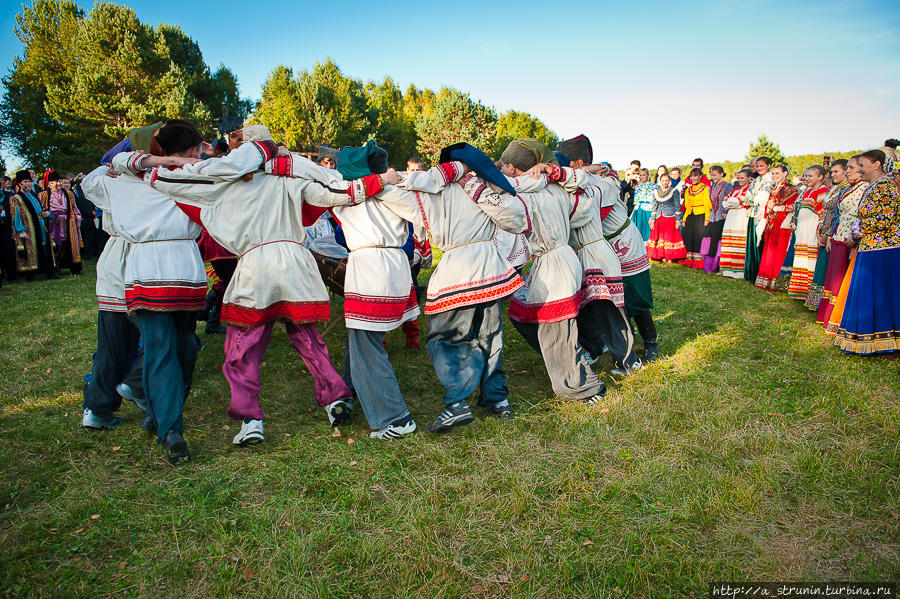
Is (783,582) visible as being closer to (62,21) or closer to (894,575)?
(894,575)

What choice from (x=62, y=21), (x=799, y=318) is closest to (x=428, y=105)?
(x=62, y=21)

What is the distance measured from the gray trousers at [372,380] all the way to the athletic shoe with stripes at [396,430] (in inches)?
1.1

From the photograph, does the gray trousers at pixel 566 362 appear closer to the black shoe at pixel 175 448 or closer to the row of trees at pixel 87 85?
the black shoe at pixel 175 448

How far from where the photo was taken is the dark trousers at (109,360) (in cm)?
362

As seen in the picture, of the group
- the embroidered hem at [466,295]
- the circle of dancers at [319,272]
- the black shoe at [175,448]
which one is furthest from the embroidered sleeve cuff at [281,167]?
the black shoe at [175,448]

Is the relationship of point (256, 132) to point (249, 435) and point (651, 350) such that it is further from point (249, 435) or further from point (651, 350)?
point (651, 350)

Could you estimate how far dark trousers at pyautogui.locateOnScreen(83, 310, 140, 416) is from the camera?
362 centimetres

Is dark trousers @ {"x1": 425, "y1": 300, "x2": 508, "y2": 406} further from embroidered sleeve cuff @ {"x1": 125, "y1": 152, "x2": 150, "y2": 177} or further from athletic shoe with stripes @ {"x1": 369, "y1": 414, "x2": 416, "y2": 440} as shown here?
embroidered sleeve cuff @ {"x1": 125, "y1": 152, "x2": 150, "y2": 177}

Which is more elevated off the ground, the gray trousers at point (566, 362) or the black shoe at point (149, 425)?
the gray trousers at point (566, 362)

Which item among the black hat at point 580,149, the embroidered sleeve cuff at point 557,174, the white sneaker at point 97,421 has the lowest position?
the white sneaker at point 97,421

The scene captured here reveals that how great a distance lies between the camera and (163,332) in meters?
3.32

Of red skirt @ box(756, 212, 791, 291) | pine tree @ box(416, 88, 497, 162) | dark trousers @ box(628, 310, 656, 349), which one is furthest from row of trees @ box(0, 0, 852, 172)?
dark trousers @ box(628, 310, 656, 349)

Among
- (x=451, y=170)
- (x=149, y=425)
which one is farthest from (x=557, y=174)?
(x=149, y=425)

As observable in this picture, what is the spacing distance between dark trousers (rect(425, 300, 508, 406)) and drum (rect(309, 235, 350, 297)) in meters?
1.58
